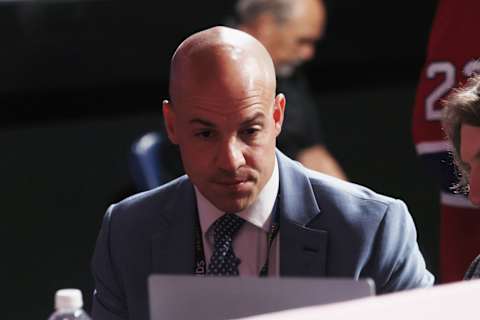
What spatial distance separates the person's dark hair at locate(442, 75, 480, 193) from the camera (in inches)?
81.8

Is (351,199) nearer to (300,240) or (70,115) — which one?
(300,240)

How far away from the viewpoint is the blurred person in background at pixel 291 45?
14.6 ft

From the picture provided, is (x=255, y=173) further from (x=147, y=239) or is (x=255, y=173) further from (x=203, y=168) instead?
(x=147, y=239)

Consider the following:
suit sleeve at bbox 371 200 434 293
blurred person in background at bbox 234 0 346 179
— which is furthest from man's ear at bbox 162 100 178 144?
blurred person in background at bbox 234 0 346 179

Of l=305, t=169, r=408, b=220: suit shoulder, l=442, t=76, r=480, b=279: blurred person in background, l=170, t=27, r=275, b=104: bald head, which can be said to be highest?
l=170, t=27, r=275, b=104: bald head

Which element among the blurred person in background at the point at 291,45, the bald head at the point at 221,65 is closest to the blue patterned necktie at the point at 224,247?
the bald head at the point at 221,65

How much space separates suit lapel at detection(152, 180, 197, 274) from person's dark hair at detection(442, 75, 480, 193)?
18.3 inches

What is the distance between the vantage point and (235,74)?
1.96m

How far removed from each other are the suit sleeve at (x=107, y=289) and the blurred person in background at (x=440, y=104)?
3.43 ft

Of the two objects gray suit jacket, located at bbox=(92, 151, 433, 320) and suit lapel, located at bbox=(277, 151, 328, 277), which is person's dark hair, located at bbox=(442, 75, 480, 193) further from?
suit lapel, located at bbox=(277, 151, 328, 277)

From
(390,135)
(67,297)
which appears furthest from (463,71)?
(390,135)

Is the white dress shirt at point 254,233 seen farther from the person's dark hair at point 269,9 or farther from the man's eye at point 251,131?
the person's dark hair at point 269,9

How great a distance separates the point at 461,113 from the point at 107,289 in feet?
2.24

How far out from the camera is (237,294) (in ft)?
5.37
